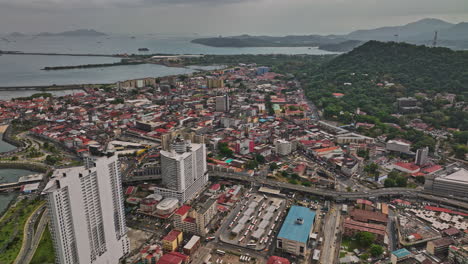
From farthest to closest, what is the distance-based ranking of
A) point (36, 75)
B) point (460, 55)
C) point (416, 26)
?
point (416, 26), point (36, 75), point (460, 55)

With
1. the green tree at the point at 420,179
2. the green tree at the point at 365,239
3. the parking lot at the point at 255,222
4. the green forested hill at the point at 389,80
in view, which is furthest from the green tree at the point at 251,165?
the green forested hill at the point at 389,80

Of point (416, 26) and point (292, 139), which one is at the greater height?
point (416, 26)

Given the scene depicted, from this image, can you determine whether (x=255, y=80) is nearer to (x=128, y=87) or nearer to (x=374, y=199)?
(x=128, y=87)

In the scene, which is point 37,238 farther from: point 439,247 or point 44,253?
point 439,247

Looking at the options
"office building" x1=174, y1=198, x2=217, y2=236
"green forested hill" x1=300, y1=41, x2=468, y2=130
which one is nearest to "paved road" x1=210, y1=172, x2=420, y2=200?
"office building" x1=174, y1=198, x2=217, y2=236

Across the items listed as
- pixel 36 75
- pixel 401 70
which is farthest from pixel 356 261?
Result: pixel 36 75

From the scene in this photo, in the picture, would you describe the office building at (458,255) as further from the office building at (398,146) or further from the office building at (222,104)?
the office building at (222,104)
